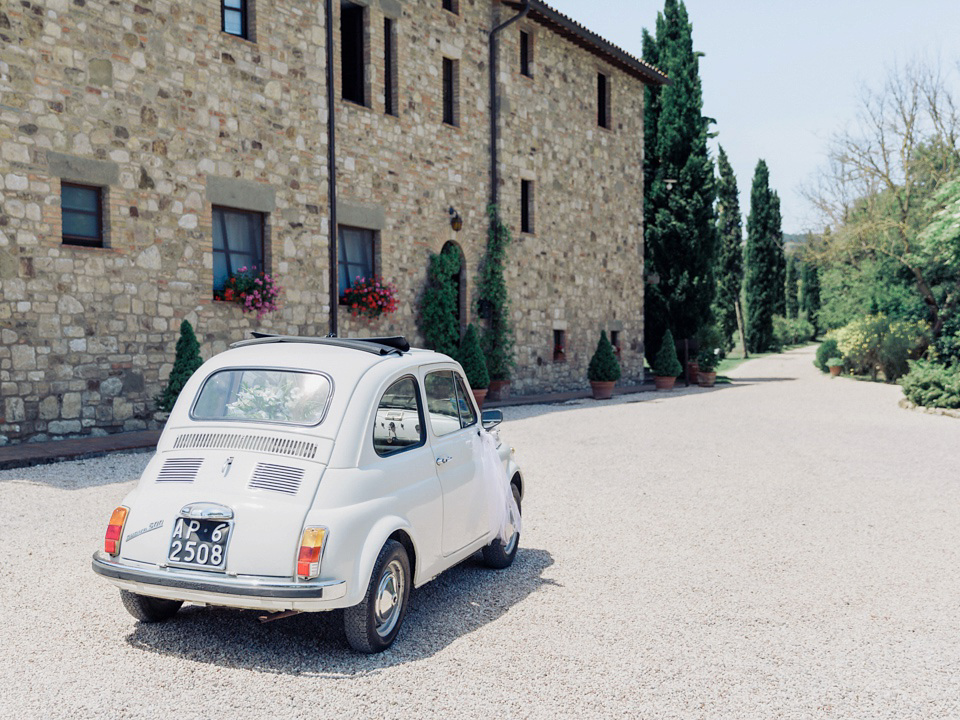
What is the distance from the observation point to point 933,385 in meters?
17.2

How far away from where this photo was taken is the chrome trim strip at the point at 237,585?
12.3 feet

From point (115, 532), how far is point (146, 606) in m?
0.45

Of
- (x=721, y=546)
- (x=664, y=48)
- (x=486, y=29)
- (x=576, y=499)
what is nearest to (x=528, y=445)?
(x=576, y=499)

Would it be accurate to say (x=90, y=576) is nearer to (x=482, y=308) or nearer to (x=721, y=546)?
(x=721, y=546)

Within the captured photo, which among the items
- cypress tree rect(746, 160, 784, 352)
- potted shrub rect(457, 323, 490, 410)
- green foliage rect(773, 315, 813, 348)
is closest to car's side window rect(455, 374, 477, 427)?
potted shrub rect(457, 323, 490, 410)

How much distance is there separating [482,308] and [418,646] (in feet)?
46.3

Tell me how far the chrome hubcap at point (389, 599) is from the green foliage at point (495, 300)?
13863mm

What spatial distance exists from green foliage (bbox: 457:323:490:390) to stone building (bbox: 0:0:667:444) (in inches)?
39.9

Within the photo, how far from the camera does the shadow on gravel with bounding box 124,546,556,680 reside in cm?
395

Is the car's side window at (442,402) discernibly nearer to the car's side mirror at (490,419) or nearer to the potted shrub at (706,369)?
the car's side mirror at (490,419)

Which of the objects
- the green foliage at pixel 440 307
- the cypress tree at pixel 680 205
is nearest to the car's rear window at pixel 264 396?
the green foliage at pixel 440 307

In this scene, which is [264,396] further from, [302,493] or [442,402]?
[442,402]

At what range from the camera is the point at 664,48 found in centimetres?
2628

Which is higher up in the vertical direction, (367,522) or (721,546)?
(367,522)
